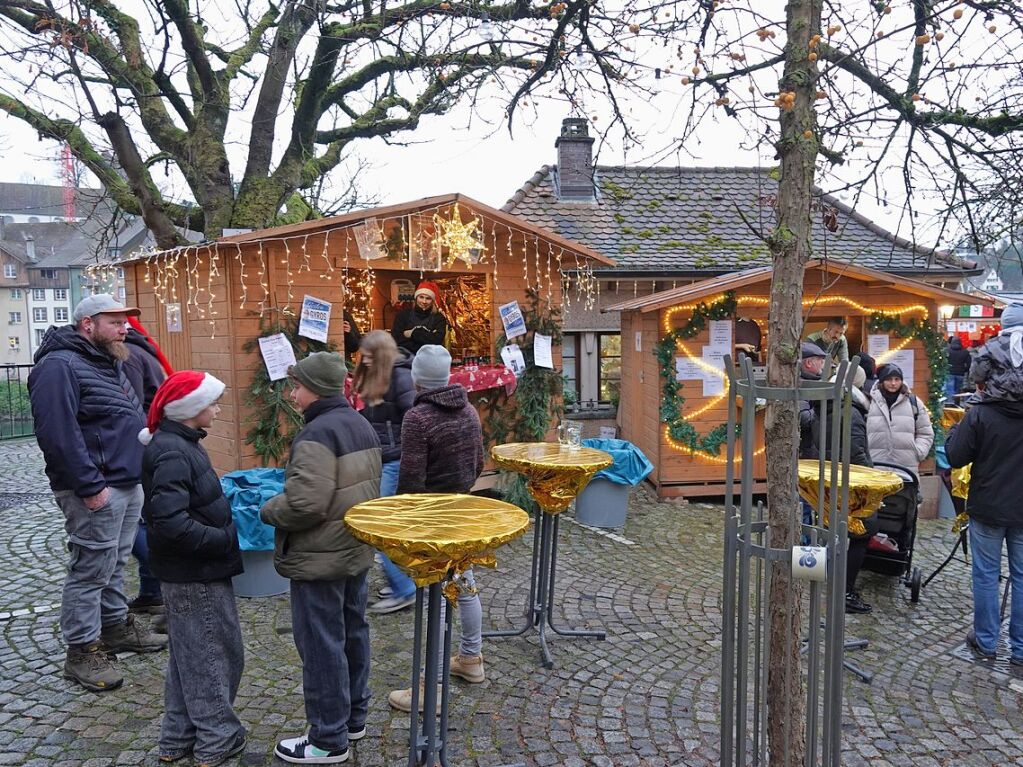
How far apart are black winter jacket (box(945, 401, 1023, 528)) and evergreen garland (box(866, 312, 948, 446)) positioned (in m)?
4.01

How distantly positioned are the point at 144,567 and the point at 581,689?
9.42ft

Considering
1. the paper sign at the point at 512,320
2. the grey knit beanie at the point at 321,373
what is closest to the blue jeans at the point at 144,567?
the grey knit beanie at the point at 321,373

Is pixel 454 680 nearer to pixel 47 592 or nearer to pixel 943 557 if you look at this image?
pixel 47 592

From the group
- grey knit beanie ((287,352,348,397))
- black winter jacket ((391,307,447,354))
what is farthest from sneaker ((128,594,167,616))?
black winter jacket ((391,307,447,354))

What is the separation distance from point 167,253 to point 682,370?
5.35 metres

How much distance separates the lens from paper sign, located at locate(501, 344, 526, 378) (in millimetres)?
7383

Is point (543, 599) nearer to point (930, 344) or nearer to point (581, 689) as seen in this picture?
point (581, 689)

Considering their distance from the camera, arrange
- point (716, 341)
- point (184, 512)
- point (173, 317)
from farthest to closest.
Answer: point (716, 341), point (173, 317), point (184, 512)

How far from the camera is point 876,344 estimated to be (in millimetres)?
8023

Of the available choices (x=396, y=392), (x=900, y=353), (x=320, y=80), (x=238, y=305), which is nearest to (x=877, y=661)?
(x=396, y=392)

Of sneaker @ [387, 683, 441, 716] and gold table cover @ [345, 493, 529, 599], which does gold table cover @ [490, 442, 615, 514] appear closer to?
gold table cover @ [345, 493, 529, 599]

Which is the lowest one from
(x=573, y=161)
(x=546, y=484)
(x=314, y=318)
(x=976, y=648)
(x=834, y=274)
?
(x=976, y=648)

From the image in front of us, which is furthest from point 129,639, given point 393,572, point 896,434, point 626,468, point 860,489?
point 896,434

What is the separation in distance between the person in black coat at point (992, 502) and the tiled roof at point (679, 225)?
23.7ft
